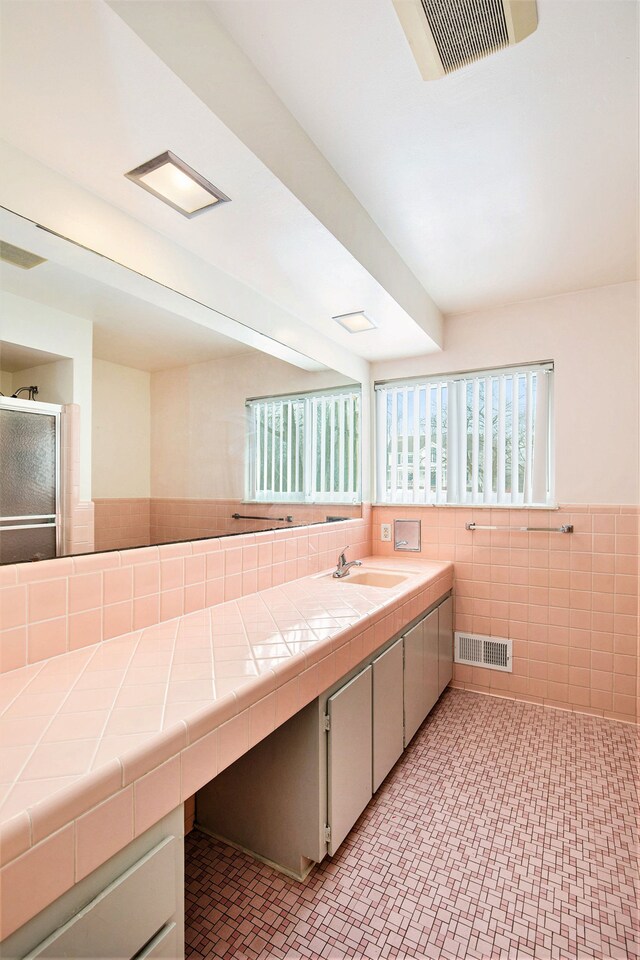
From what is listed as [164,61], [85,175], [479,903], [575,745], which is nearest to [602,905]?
[479,903]

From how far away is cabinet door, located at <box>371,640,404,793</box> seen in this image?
Result: 1964 mm

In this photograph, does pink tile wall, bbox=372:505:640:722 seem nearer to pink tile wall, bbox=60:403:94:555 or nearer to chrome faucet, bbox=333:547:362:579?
chrome faucet, bbox=333:547:362:579

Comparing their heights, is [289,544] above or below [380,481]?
below

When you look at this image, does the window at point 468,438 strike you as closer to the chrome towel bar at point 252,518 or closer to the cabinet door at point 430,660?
the cabinet door at point 430,660

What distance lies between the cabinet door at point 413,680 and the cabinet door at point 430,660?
0.22 feet

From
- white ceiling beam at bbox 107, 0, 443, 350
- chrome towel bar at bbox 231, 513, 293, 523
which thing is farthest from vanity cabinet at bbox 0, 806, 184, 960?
white ceiling beam at bbox 107, 0, 443, 350

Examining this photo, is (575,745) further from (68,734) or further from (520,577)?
Result: (68,734)

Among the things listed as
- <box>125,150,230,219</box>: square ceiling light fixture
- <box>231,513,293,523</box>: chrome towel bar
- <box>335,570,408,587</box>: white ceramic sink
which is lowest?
<box>335,570,408,587</box>: white ceramic sink

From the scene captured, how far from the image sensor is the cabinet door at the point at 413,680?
7.55 ft

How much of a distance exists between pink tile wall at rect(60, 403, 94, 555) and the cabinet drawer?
0.84 m

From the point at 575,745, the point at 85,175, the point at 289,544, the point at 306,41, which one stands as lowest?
the point at 575,745

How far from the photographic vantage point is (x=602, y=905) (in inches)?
60.0

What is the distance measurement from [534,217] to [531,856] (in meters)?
2.66

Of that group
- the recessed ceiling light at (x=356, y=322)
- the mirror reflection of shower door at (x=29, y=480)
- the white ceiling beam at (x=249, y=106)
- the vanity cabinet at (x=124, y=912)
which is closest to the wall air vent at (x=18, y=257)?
the mirror reflection of shower door at (x=29, y=480)
